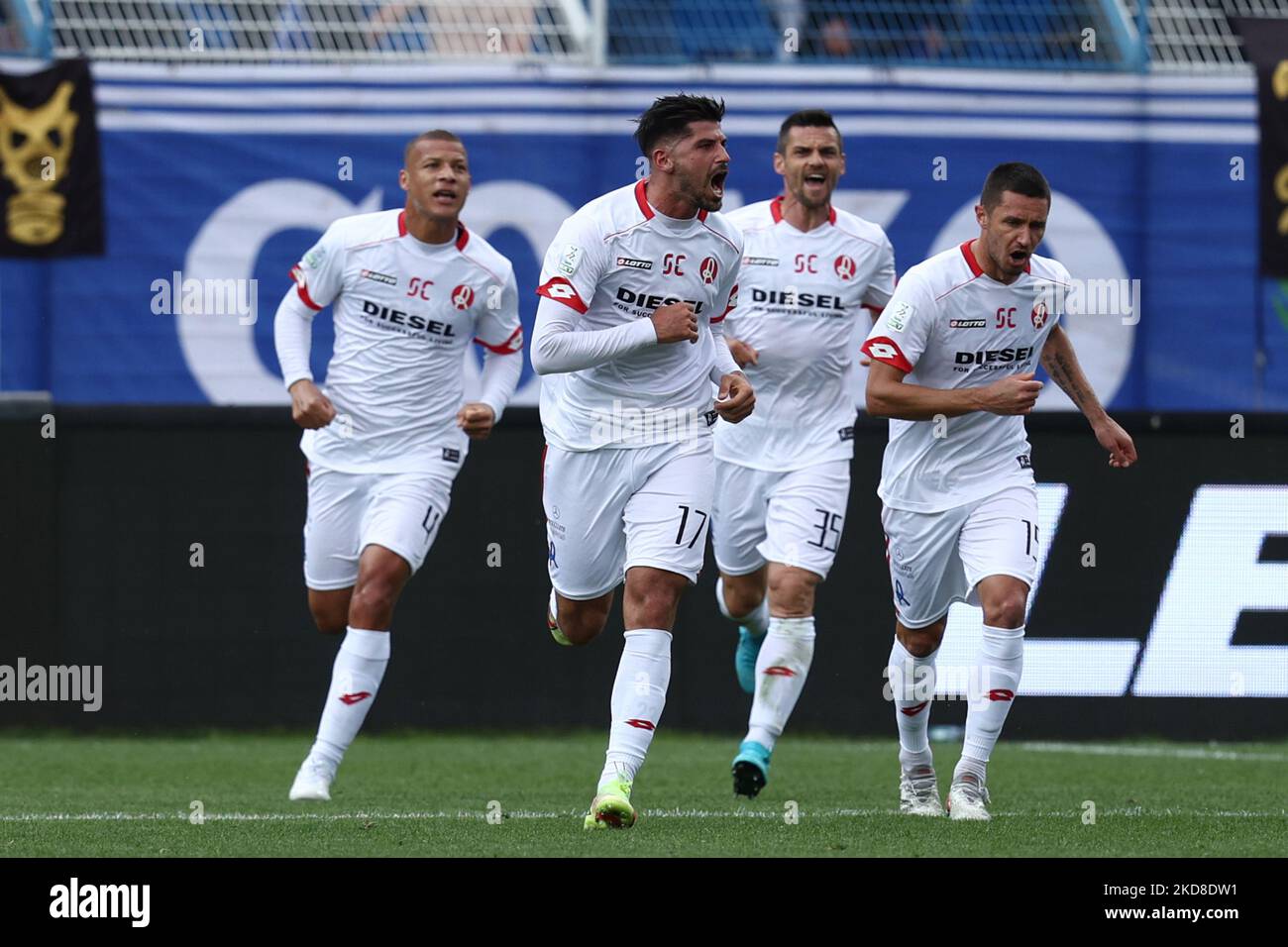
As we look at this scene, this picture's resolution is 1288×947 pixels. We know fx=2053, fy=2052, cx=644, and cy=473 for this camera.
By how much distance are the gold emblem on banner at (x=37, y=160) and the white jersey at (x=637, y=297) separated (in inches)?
253

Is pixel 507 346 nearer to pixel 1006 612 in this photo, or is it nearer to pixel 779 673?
pixel 779 673

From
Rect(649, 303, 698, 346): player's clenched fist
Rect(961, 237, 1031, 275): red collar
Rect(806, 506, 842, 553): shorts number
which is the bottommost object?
Rect(806, 506, 842, 553): shorts number

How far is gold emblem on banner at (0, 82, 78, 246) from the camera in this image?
12.9 m

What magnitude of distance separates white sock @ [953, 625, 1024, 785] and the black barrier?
3.34 metres

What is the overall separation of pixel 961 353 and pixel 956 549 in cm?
76

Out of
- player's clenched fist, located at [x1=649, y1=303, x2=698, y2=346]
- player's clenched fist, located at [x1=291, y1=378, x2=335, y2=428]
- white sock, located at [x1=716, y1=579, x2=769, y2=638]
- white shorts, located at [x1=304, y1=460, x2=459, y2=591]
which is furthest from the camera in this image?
white sock, located at [x1=716, y1=579, x2=769, y2=638]

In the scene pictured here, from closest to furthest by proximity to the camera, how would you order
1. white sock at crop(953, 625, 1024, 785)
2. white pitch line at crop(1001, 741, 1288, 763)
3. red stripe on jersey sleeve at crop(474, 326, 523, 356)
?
white sock at crop(953, 625, 1024, 785) → red stripe on jersey sleeve at crop(474, 326, 523, 356) → white pitch line at crop(1001, 741, 1288, 763)

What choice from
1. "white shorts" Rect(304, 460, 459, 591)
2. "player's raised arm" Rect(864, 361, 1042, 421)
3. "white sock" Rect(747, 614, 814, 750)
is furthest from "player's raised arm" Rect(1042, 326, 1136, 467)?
"white shorts" Rect(304, 460, 459, 591)

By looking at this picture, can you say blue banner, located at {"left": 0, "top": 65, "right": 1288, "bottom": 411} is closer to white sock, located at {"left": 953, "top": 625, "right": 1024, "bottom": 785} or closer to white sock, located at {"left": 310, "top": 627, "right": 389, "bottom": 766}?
white sock, located at {"left": 310, "top": 627, "right": 389, "bottom": 766}

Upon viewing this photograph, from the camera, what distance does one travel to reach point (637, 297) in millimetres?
7348

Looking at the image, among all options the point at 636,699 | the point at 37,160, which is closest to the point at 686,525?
the point at 636,699

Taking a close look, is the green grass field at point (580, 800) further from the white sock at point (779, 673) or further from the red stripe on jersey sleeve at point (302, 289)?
the red stripe on jersey sleeve at point (302, 289)
